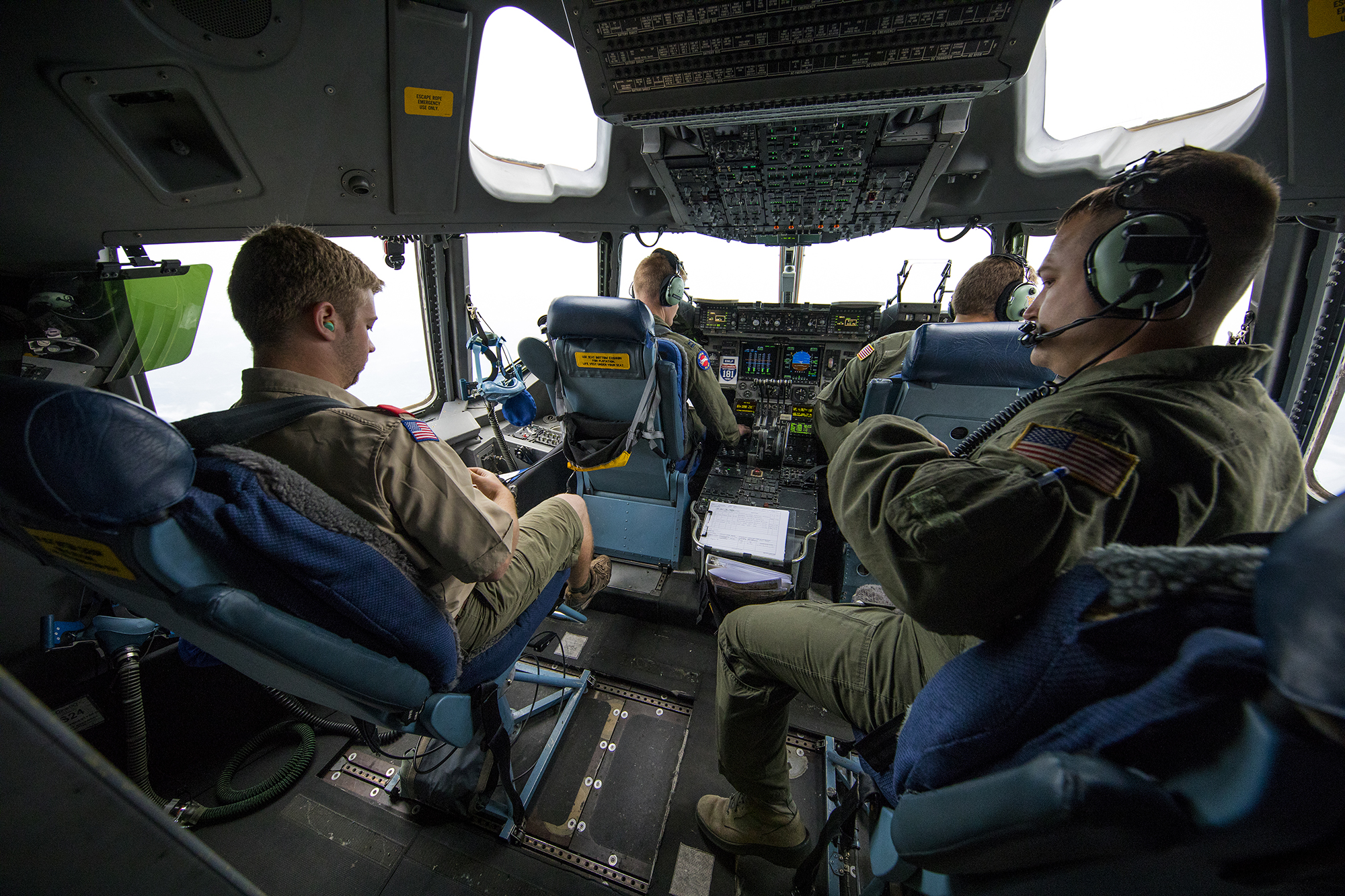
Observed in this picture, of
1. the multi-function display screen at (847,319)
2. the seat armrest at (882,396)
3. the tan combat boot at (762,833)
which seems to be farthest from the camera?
the multi-function display screen at (847,319)

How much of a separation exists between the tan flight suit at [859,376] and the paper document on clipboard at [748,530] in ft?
1.52

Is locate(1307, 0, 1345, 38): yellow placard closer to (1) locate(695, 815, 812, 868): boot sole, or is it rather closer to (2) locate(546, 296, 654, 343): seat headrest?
(2) locate(546, 296, 654, 343): seat headrest

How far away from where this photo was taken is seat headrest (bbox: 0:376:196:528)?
573 mm

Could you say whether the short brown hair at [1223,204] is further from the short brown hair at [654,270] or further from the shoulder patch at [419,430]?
the short brown hair at [654,270]

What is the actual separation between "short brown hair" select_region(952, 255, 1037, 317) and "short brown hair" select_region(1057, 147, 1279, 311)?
125 cm

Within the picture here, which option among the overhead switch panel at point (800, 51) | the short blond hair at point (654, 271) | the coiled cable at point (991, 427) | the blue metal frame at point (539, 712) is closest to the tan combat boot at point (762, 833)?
the blue metal frame at point (539, 712)

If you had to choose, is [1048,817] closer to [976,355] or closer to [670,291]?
[976,355]

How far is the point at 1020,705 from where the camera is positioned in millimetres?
467

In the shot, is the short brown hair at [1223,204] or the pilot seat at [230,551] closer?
the pilot seat at [230,551]

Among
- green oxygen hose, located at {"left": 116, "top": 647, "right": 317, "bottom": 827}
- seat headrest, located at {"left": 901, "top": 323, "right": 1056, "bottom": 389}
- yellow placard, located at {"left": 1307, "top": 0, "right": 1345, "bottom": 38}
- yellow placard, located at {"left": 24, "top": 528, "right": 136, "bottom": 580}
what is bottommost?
green oxygen hose, located at {"left": 116, "top": 647, "right": 317, "bottom": 827}

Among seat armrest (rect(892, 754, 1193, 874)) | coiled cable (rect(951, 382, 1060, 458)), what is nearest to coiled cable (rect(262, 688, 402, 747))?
seat armrest (rect(892, 754, 1193, 874))

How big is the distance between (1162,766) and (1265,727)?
0.12 metres

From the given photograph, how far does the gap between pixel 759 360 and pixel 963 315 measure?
1.25 meters

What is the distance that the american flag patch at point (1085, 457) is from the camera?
0.61 metres
